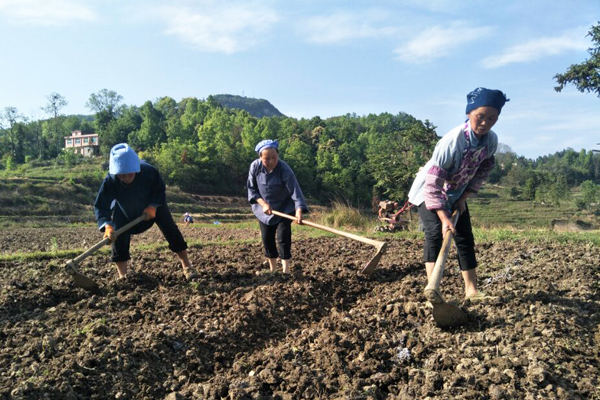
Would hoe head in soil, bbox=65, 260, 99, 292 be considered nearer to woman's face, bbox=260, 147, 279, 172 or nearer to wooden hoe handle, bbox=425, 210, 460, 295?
woman's face, bbox=260, 147, 279, 172

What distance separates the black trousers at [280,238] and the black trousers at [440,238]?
1812mm

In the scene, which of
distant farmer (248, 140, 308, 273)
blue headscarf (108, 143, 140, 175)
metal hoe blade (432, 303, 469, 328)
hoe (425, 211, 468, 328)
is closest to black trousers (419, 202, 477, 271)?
hoe (425, 211, 468, 328)

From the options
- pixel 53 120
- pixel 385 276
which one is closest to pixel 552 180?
pixel 385 276

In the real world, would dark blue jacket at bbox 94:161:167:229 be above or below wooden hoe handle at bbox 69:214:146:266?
above

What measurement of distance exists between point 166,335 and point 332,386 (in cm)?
143

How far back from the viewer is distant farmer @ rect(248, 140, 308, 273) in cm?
530

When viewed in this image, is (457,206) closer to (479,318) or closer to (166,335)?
(479,318)

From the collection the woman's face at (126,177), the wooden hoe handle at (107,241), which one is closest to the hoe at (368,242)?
the wooden hoe handle at (107,241)

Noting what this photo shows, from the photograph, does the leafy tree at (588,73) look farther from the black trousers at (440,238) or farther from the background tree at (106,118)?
the background tree at (106,118)

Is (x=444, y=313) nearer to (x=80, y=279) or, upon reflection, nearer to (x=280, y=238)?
(x=280, y=238)

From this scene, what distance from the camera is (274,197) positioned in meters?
5.43

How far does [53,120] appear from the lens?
279ft

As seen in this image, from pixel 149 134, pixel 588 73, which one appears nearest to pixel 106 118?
pixel 149 134

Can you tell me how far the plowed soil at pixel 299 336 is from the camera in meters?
2.72
